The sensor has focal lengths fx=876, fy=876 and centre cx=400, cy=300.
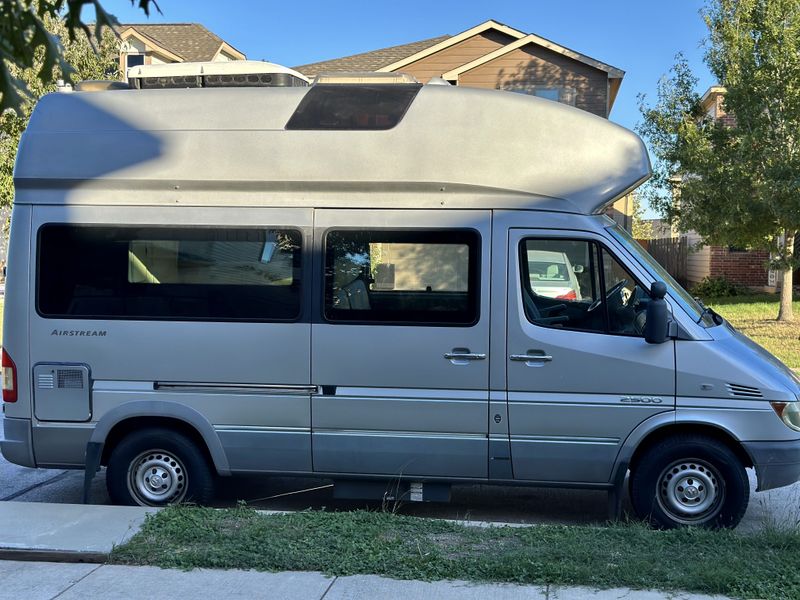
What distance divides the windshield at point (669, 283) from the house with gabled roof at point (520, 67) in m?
19.9

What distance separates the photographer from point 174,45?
33438 mm

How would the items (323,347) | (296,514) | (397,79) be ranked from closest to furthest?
(296,514) → (323,347) → (397,79)

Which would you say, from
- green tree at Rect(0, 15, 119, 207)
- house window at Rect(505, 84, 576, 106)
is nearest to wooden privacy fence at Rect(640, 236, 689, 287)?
house window at Rect(505, 84, 576, 106)

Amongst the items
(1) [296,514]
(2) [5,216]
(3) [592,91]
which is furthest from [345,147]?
(3) [592,91]

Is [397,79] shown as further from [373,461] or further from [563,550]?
[563,550]

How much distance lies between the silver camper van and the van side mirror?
0.9 inches

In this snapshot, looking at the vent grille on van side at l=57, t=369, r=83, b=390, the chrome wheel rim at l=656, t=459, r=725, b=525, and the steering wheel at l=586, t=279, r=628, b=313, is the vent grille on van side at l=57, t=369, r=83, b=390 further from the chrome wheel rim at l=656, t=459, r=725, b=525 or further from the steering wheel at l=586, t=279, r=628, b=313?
the chrome wheel rim at l=656, t=459, r=725, b=525

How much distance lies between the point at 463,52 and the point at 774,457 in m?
22.9

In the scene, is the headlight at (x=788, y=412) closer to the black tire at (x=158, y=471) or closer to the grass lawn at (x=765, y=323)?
the black tire at (x=158, y=471)

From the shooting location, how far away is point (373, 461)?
240 inches

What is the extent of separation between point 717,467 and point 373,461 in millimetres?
2311

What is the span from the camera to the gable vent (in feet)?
18.9

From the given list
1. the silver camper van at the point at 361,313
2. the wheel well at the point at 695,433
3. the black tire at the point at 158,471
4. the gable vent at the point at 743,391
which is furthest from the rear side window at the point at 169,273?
the gable vent at the point at 743,391

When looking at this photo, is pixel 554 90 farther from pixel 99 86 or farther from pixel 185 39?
pixel 99 86
